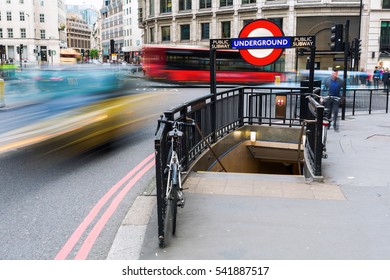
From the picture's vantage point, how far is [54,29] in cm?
10094

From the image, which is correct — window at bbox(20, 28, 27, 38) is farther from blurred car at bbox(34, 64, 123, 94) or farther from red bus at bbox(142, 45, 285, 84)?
blurred car at bbox(34, 64, 123, 94)

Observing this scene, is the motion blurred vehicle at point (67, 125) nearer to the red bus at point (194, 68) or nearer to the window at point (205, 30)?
the red bus at point (194, 68)

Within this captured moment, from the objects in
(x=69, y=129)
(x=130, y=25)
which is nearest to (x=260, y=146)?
(x=69, y=129)

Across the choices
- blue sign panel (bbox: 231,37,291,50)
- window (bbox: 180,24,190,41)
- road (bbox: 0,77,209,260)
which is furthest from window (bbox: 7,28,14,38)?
blue sign panel (bbox: 231,37,291,50)

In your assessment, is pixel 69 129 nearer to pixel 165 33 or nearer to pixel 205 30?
pixel 205 30

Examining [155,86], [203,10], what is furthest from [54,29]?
[155,86]

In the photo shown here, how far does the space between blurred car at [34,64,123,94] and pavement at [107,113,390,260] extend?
12.5 metres

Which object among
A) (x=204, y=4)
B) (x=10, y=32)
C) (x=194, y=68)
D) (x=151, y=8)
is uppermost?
(x=151, y=8)

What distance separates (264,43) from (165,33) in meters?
51.7

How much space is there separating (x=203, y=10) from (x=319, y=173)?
4961 cm

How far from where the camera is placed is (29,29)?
8888cm

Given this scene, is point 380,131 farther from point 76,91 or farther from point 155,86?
point 155,86

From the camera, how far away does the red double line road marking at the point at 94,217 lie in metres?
4.47
